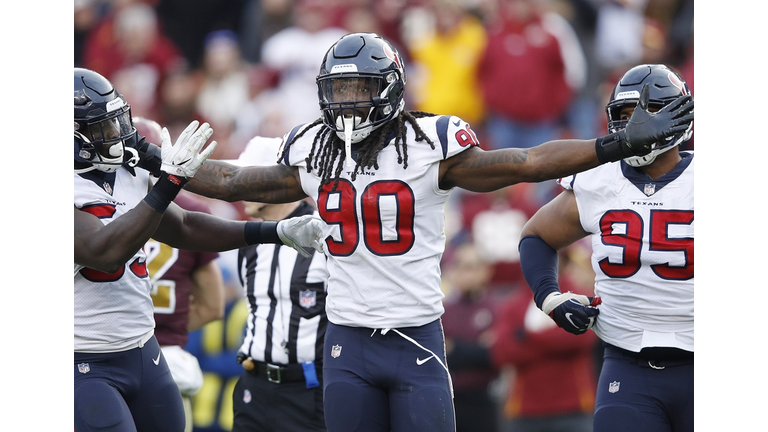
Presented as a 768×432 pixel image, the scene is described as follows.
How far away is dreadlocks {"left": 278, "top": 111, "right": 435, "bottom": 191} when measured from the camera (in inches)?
173

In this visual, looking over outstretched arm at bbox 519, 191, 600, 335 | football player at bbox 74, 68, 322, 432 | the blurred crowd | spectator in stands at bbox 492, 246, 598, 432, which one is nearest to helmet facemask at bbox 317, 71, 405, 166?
football player at bbox 74, 68, 322, 432

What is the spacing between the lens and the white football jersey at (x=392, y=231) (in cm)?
434

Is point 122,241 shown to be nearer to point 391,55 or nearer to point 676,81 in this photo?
point 391,55

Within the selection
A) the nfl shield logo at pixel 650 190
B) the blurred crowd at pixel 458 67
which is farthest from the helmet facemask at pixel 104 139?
the blurred crowd at pixel 458 67

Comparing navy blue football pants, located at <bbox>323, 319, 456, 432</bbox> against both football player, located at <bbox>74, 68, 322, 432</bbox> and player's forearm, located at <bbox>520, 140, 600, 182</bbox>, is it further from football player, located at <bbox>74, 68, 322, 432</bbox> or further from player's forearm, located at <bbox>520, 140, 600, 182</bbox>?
player's forearm, located at <bbox>520, 140, 600, 182</bbox>

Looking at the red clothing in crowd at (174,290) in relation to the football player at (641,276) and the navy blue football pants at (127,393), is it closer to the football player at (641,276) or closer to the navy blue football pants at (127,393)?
the navy blue football pants at (127,393)

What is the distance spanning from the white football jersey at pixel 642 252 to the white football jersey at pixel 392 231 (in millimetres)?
786

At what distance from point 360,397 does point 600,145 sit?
4.76 ft

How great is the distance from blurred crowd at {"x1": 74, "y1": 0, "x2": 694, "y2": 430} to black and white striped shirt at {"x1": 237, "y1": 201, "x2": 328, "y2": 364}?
303 cm

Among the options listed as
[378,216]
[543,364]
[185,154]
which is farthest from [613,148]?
[543,364]

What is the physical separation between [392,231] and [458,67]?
6.44 meters

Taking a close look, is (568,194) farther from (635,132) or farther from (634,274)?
(635,132)

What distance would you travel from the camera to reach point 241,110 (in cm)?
1169

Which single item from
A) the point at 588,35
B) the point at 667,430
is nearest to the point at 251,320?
the point at 667,430
